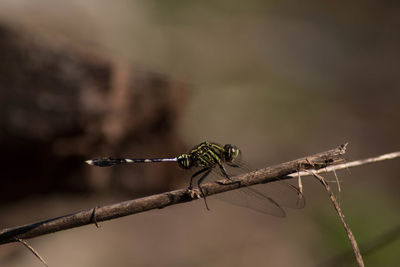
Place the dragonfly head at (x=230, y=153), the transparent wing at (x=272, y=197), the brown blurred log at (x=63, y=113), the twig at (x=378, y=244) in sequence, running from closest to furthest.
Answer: the twig at (x=378, y=244) < the transparent wing at (x=272, y=197) < the dragonfly head at (x=230, y=153) < the brown blurred log at (x=63, y=113)

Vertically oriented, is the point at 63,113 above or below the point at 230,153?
above

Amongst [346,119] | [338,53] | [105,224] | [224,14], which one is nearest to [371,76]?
[338,53]

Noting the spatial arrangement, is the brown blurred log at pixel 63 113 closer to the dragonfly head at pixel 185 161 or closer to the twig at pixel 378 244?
the dragonfly head at pixel 185 161

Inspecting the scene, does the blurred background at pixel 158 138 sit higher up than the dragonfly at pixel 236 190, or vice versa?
the blurred background at pixel 158 138

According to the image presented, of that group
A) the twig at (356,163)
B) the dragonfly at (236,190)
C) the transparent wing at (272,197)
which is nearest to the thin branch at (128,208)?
the twig at (356,163)

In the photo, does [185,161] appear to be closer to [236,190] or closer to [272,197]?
[236,190]

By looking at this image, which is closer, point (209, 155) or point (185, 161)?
point (209, 155)

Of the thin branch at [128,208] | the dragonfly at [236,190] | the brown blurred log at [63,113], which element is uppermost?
the brown blurred log at [63,113]

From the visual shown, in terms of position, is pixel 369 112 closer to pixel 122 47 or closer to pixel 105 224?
pixel 122 47

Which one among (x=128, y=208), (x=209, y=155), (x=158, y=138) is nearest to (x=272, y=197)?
(x=209, y=155)
